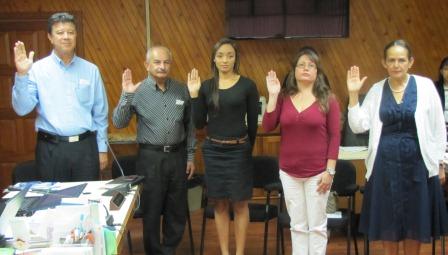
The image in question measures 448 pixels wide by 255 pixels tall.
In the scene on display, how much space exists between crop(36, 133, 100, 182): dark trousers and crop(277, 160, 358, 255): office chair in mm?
1343

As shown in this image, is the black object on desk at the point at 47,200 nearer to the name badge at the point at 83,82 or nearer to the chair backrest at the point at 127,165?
the name badge at the point at 83,82

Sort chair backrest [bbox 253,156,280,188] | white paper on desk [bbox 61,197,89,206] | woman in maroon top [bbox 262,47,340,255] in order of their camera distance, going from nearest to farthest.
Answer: white paper on desk [bbox 61,197,89,206] → woman in maroon top [bbox 262,47,340,255] → chair backrest [bbox 253,156,280,188]

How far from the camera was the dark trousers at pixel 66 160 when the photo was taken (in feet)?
10.4

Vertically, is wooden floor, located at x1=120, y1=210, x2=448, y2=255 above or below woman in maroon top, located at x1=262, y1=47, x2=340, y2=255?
below

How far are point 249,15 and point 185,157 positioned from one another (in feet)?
8.10

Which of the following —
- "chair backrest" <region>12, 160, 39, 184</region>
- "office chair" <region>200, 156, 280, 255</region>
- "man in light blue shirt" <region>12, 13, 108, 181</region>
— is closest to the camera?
"man in light blue shirt" <region>12, 13, 108, 181</region>

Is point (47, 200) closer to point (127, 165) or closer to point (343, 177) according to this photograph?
point (127, 165)

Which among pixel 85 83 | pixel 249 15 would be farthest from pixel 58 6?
pixel 85 83

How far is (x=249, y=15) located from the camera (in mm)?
5410

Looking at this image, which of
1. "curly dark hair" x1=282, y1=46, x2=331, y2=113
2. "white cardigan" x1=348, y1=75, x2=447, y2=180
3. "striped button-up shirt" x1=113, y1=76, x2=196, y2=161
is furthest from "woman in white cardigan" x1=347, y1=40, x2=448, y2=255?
"striped button-up shirt" x1=113, y1=76, x2=196, y2=161

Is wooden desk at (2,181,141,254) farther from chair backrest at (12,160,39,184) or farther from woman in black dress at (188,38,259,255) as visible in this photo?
chair backrest at (12,160,39,184)

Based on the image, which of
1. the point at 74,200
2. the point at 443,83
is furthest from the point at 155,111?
the point at 443,83

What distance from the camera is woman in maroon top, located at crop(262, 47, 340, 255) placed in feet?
9.89

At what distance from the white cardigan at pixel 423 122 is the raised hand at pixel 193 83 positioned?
0.96 metres
